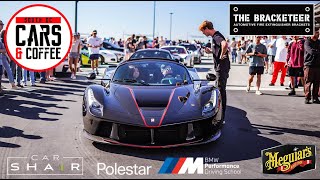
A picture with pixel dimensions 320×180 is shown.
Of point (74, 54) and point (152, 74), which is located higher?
point (74, 54)

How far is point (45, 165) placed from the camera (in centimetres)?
381

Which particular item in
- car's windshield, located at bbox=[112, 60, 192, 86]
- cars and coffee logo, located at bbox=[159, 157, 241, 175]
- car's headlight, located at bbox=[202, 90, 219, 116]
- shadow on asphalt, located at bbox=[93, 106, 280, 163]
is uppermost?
car's windshield, located at bbox=[112, 60, 192, 86]

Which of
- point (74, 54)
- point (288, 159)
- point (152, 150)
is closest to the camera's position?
point (288, 159)

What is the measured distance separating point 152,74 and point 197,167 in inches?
87.4

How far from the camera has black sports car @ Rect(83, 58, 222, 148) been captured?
163 inches

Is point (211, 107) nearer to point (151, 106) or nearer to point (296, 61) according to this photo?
point (151, 106)

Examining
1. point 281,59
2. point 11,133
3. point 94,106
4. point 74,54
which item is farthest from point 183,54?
point 94,106

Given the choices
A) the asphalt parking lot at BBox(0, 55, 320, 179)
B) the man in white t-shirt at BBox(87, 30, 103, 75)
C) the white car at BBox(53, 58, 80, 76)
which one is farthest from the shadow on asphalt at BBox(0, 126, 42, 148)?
the man in white t-shirt at BBox(87, 30, 103, 75)

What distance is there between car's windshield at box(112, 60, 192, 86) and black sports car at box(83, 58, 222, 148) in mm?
153

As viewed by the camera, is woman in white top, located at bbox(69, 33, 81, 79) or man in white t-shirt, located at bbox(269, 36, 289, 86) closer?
man in white t-shirt, located at bbox(269, 36, 289, 86)

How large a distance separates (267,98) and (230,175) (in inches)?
235

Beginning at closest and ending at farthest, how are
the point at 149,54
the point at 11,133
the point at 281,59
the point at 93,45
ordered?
the point at 11,133, the point at 149,54, the point at 281,59, the point at 93,45

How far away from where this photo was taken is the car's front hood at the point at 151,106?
13.7 ft

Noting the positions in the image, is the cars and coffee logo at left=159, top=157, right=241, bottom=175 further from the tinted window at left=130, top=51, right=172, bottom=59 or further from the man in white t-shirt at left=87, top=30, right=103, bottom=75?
the man in white t-shirt at left=87, top=30, right=103, bottom=75
